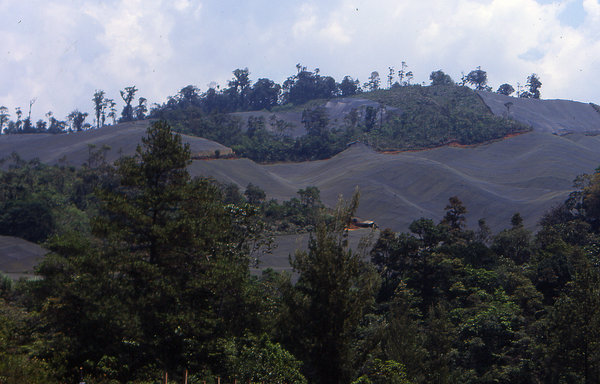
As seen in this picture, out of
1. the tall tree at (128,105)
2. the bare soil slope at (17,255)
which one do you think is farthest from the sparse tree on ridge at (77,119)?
the bare soil slope at (17,255)

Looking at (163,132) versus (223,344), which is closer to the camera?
(223,344)

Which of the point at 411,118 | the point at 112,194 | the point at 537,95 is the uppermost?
the point at 537,95

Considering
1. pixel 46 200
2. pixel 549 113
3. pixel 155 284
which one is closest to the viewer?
pixel 155 284

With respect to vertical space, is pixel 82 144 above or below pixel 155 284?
above

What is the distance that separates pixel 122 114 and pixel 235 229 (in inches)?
3757

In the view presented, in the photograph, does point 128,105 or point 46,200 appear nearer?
point 46,200

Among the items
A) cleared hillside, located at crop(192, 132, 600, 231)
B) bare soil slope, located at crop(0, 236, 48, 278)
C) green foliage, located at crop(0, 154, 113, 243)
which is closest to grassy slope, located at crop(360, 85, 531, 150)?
cleared hillside, located at crop(192, 132, 600, 231)

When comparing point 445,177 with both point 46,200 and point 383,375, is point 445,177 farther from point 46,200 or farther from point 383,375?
point 383,375

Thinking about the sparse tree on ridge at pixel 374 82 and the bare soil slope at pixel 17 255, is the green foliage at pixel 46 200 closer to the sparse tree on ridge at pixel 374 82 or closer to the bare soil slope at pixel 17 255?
the bare soil slope at pixel 17 255

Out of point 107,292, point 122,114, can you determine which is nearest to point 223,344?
point 107,292

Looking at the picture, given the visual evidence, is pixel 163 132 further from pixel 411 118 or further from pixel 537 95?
pixel 537 95

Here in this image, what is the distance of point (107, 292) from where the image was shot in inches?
556

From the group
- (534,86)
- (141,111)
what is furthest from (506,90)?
(141,111)

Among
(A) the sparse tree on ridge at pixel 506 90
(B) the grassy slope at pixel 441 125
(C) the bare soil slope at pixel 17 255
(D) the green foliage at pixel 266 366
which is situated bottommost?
(C) the bare soil slope at pixel 17 255
